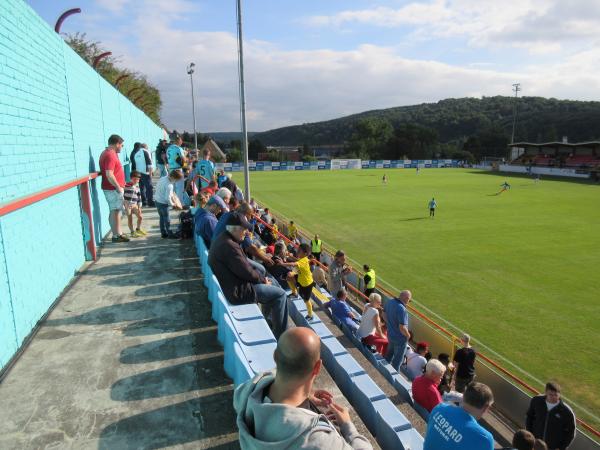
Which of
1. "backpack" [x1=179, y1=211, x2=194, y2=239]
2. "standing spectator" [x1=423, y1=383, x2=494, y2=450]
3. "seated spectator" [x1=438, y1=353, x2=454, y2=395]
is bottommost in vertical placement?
"seated spectator" [x1=438, y1=353, x2=454, y2=395]

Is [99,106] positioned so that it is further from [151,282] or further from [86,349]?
[86,349]

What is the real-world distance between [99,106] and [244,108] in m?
4.69

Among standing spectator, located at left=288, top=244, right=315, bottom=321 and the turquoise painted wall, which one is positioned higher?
the turquoise painted wall

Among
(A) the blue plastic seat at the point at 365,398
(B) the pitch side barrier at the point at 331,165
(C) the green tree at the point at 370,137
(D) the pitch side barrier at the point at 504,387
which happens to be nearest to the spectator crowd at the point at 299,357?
(D) the pitch side barrier at the point at 504,387

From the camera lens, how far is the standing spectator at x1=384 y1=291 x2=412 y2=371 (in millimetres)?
7395

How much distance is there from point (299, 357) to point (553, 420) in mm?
5510

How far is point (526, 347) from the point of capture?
31.6 feet

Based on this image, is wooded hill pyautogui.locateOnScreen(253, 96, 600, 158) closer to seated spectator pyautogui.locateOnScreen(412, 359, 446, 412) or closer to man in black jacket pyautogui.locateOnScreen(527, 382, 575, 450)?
man in black jacket pyautogui.locateOnScreen(527, 382, 575, 450)

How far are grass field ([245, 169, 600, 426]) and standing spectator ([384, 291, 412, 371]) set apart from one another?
10.4ft

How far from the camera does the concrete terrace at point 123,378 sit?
349 cm

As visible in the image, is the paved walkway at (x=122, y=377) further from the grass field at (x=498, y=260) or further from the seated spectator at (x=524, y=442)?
the grass field at (x=498, y=260)

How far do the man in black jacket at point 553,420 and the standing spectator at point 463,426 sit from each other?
125 inches

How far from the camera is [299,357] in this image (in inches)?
75.4

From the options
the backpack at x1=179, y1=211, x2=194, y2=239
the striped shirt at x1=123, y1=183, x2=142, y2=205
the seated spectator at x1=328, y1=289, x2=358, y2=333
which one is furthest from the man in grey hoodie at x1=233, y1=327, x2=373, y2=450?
the striped shirt at x1=123, y1=183, x2=142, y2=205
